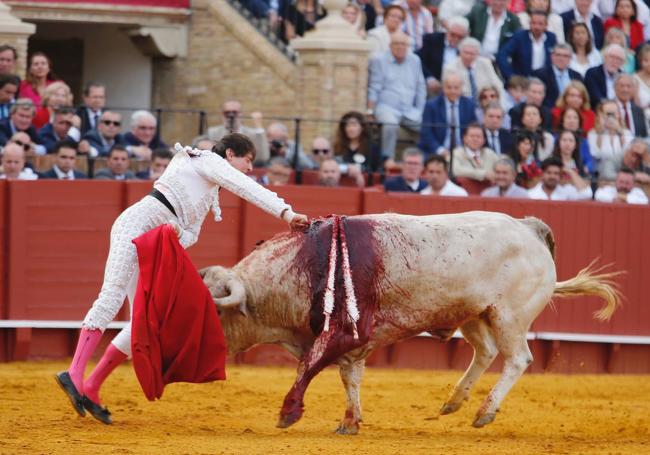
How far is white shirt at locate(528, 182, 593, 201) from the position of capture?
1423cm

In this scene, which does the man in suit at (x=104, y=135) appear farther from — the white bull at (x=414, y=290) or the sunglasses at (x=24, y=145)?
the white bull at (x=414, y=290)

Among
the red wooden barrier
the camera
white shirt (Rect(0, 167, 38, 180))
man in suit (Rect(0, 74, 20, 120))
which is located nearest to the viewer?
the red wooden barrier

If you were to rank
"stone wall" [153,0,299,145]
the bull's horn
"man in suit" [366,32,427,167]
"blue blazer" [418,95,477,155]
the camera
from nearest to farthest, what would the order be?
the bull's horn, the camera, "blue blazer" [418,95,477,155], "man in suit" [366,32,427,167], "stone wall" [153,0,299,145]

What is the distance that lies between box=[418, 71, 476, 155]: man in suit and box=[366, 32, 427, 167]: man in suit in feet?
0.95

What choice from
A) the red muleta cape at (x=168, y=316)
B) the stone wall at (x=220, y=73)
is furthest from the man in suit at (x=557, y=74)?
the red muleta cape at (x=168, y=316)

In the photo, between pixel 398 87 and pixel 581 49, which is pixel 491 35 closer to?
pixel 581 49

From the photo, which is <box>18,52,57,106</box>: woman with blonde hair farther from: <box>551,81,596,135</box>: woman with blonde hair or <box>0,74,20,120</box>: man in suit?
<box>551,81,596,135</box>: woman with blonde hair

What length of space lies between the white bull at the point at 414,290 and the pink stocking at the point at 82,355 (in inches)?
27.3

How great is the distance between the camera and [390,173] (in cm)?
1498

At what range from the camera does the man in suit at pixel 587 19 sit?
55.8ft

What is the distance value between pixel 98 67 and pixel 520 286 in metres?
9.94

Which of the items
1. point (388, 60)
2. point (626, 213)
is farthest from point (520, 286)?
point (388, 60)

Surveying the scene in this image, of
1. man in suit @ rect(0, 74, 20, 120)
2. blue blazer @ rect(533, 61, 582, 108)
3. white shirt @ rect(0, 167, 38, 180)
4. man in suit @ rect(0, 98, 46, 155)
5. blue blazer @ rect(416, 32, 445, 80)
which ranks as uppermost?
blue blazer @ rect(416, 32, 445, 80)

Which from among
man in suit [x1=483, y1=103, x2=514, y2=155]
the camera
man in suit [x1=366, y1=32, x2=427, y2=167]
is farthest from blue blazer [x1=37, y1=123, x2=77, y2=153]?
man in suit [x1=483, y1=103, x2=514, y2=155]
